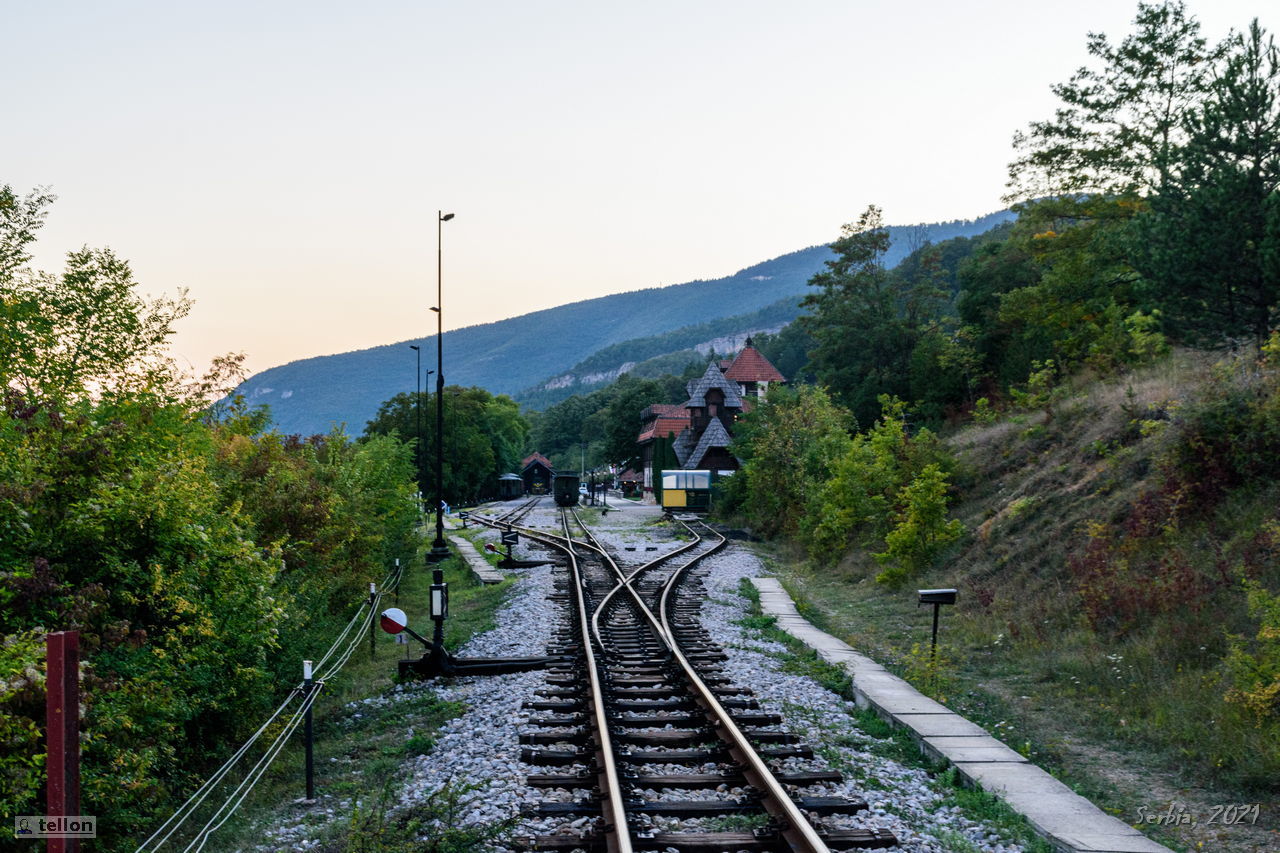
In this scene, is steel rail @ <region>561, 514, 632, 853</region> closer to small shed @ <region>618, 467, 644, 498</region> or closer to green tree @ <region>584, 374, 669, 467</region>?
small shed @ <region>618, 467, 644, 498</region>

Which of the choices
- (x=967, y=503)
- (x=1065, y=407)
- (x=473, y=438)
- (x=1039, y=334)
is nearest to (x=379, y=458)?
(x=967, y=503)

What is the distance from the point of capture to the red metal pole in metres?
3.54

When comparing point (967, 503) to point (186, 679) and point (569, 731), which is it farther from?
point (186, 679)

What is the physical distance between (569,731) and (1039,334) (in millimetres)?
28283

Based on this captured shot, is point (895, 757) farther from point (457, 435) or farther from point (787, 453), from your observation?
point (457, 435)

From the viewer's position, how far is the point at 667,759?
313 inches

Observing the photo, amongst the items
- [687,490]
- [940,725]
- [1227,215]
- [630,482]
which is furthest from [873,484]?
[630,482]

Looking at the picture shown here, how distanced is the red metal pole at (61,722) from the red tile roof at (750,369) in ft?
250

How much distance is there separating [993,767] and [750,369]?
7323 centimetres

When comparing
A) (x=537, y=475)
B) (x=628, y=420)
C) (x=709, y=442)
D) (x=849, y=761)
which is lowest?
(x=537, y=475)

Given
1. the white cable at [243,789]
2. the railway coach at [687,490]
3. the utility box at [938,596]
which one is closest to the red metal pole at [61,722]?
the white cable at [243,789]

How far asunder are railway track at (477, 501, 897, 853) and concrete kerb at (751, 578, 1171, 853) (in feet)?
3.82

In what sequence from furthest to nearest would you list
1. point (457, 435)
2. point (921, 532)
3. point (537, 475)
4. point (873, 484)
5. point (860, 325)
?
point (537, 475)
point (457, 435)
point (860, 325)
point (873, 484)
point (921, 532)

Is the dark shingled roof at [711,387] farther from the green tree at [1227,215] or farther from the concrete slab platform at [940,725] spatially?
the concrete slab platform at [940,725]
